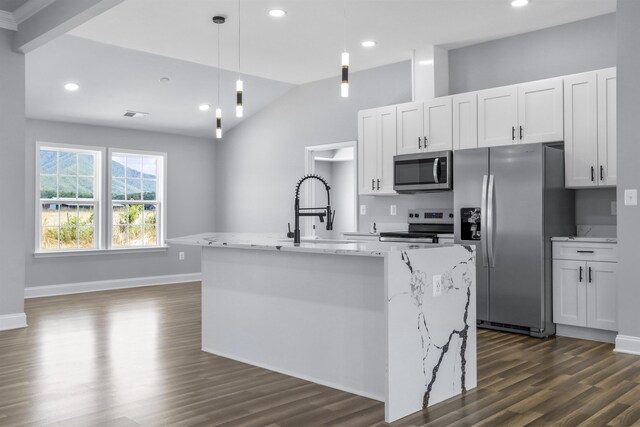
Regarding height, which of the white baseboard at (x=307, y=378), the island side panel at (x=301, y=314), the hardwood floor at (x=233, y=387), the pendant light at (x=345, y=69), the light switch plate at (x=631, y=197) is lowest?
the hardwood floor at (x=233, y=387)

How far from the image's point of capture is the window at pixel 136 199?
809 cm

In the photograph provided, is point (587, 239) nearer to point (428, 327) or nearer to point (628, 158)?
point (628, 158)

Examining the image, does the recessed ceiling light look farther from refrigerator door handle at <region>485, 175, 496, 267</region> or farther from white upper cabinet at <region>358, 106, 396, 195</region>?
refrigerator door handle at <region>485, 175, 496, 267</region>

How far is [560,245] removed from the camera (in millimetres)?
4805

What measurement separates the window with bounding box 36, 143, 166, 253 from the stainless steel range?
4.10m

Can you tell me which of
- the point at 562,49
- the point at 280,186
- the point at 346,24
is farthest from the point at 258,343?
the point at 280,186

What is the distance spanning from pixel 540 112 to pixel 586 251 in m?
1.31

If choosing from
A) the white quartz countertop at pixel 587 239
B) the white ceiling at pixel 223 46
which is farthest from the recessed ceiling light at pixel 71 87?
the white quartz countertop at pixel 587 239

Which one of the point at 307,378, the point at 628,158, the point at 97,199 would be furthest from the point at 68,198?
the point at 628,158

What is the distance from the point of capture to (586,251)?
15.3ft

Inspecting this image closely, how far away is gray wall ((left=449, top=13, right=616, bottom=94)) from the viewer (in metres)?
5.09

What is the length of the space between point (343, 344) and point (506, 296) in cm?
222

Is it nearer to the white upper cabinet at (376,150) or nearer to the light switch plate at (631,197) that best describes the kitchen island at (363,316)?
the light switch plate at (631,197)

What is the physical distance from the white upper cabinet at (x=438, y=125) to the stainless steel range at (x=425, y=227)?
73 centimetres
